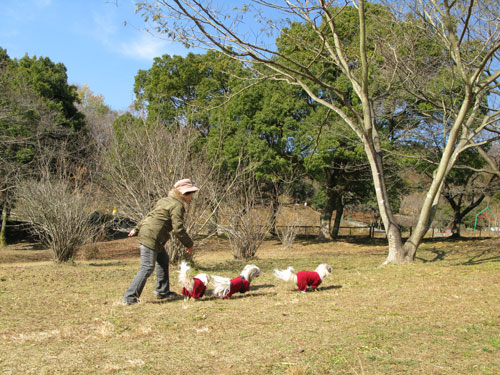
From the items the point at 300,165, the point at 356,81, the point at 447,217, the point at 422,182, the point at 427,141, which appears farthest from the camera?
the point at 447,217

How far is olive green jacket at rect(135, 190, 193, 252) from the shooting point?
5.61 metres

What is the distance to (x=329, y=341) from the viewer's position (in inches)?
146

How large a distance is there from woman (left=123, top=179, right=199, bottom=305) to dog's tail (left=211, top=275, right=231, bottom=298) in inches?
20.7

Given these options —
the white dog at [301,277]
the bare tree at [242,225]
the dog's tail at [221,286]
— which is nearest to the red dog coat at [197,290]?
the dog's tail at [221,286]

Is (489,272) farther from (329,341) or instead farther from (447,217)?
(447,217)

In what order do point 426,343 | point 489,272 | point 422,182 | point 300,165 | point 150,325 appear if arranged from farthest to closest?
point 422,182, point 300,165, point 489,272, point 150,325, point 426,343

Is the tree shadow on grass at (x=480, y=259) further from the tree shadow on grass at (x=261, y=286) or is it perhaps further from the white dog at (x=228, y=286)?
the white dog at (x=228, y=286)

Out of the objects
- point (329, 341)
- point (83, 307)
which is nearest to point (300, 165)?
point (83, 307)

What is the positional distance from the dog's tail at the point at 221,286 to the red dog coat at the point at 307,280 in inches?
38.7

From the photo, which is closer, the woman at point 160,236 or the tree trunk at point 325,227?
the woman at point 160,236

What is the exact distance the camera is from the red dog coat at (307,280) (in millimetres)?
6023

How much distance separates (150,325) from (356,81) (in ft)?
21.1

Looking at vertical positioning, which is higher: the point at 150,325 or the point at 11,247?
the point at 150,325

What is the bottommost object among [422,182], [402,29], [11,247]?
[11,247]
